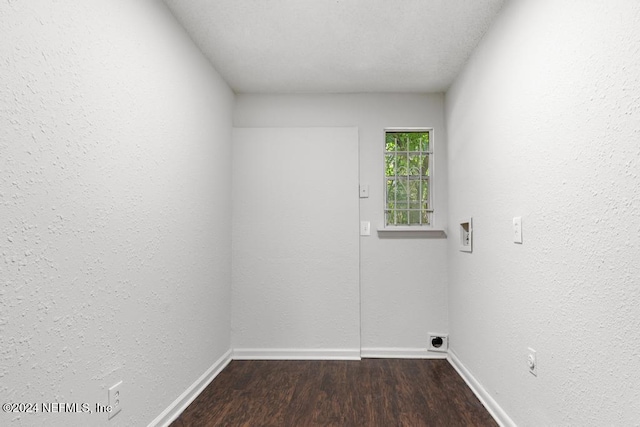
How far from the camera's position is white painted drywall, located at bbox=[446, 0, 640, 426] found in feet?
4.06

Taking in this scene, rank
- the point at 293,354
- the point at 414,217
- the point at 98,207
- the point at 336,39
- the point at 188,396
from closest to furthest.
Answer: the point at 98,207 → the point at 188,396 → the point at 336,39 → the point at 293,354 → the point at 414,217

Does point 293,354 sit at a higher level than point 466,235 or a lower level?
lower

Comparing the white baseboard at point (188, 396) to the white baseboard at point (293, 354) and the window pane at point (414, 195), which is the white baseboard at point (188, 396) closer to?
the white baseboard at point (293, 354)

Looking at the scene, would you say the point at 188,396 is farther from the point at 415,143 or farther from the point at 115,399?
the point at 415,143

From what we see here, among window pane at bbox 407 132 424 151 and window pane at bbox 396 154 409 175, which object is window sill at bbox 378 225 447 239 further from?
window pane at bbox 407 132 424 151

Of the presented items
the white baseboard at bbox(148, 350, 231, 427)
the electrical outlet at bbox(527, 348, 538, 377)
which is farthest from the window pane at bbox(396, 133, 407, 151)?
the white baseboard at bbox(148, 350, 231, 427)

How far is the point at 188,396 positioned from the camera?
245cm

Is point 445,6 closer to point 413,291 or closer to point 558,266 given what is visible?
point 558,266

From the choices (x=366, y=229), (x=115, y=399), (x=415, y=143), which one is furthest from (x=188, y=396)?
(x=415, y=143)

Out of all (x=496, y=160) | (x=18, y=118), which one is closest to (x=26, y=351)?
(x=18, y=118)

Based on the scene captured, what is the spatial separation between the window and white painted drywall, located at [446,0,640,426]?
95 centimetres

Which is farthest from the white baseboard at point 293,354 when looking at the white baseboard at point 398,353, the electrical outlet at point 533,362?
the electrical outlet at point 533,362

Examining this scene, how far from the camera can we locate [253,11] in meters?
2.24

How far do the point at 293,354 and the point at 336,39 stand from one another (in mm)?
2427
